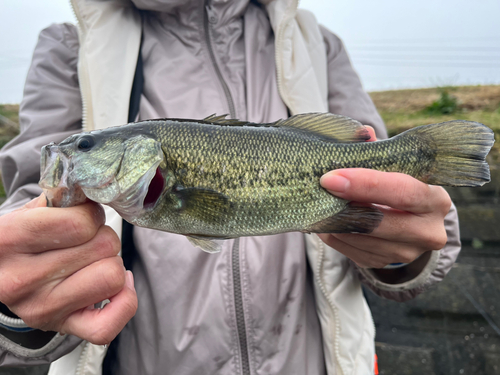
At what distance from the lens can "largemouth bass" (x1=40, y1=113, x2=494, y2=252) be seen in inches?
38.6

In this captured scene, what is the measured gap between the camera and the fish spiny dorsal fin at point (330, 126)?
115cm

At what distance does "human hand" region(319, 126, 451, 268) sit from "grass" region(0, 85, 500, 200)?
3.14 m

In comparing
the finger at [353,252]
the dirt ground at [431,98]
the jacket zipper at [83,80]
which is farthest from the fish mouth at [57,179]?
the dirt ground at [431,98]

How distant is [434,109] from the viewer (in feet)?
15.1

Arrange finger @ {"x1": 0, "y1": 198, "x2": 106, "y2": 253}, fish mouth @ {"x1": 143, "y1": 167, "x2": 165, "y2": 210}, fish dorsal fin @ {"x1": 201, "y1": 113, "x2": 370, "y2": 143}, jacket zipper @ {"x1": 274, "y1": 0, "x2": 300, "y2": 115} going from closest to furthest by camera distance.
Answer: finger @ {"x1": 0, "y1": 198, "x2": 106, "y2": 253}, fish mouth @ {"x1": 143, "y1": 167, "x2": 165, "y2": 210}, fish dorsal fin @ {"x1": 201, "y1": 113, "x2": 370, "y2": 143}, jacket zipper @ {"x1": 274, "y1": 0, "x2": 300, "y2": 115}

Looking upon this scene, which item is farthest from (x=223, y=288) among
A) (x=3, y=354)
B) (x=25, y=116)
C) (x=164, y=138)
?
(x=25, y=116)

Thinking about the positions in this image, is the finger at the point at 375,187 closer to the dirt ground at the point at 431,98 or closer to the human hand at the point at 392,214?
the human hand at the point at 392,214

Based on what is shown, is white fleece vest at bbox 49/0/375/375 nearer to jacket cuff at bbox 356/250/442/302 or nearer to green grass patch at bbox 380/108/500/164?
jacket cuff at bbox 356/250/442/302

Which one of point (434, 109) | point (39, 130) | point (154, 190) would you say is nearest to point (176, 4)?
point (39, 130)

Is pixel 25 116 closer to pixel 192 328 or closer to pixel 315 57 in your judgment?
pixel 192 328

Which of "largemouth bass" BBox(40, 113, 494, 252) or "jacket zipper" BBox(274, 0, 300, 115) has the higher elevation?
"jacket zipper" BBox(274, 0, 300, 115)

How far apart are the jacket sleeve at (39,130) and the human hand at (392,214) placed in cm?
116

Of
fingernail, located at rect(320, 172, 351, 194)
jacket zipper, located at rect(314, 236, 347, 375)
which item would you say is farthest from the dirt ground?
fingernail, located at rect(320, 172, 351, 194)

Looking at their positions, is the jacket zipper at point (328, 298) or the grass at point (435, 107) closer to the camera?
the jacket zipper at point (328, 298)
